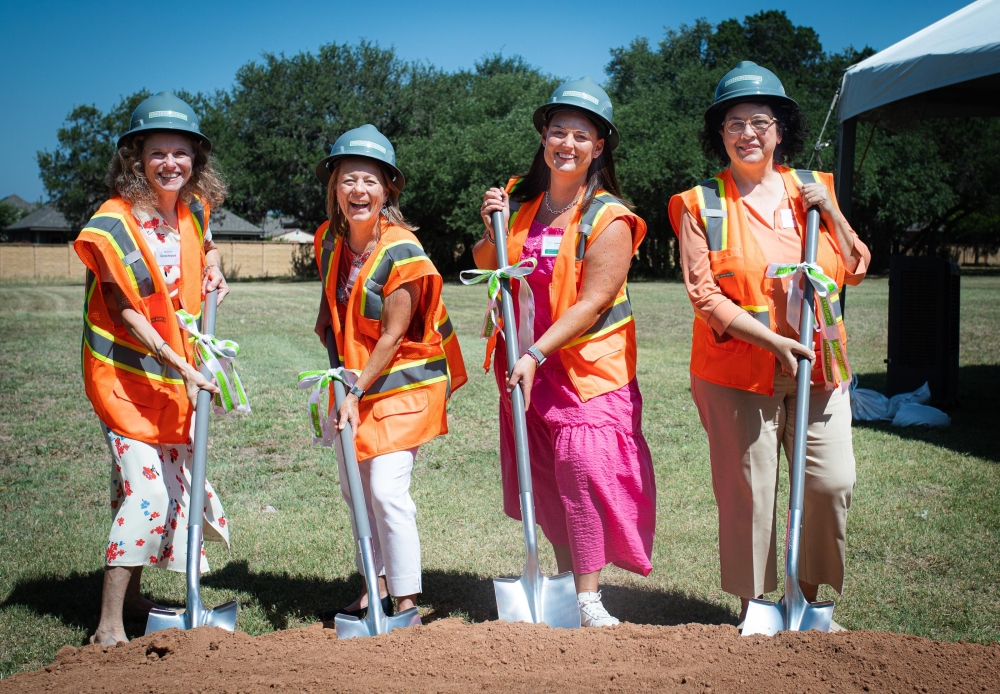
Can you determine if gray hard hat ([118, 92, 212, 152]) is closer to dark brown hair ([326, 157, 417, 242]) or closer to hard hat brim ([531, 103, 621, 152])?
dark brown hair ([326, 157, 417, 242])

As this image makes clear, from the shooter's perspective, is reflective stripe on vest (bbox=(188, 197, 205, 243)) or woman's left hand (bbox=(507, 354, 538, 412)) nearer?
woman's left hand (bbox=(507, 354, 538, 412))

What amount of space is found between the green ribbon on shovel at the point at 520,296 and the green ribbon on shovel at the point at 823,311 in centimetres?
90

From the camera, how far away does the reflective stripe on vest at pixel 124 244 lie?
131 inches

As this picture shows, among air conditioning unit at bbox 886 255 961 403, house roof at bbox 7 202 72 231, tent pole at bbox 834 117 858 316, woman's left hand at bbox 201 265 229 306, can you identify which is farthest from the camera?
house roof at bbox 7 202 72 231

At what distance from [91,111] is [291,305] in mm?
15523

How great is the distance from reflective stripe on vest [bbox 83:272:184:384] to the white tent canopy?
5646mm

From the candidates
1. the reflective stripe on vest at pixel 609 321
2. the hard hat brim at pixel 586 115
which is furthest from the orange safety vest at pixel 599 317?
the hard hat brim at pixel 586 115

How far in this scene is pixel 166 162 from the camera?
3473 mm

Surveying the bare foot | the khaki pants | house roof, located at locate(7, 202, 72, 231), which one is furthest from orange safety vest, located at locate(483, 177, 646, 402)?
house roof, located at locate(7, 202, 72, 231)

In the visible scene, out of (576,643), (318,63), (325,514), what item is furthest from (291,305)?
(318,63)

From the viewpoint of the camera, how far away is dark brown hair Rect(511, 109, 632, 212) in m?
3.39

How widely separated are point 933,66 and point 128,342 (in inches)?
231

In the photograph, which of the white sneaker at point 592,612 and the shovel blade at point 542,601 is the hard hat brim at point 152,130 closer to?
the shovel blade at point 542,601

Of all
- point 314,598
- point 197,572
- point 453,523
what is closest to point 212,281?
point 197,572
